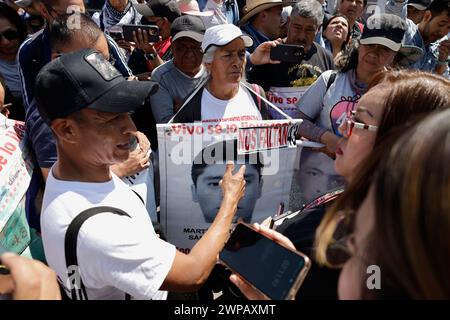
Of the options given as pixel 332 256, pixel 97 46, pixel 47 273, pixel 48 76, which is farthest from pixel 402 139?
pixel 97 46

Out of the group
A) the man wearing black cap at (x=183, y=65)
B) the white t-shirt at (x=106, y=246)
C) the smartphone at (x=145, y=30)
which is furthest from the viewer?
the smartphone at (x=145, y=30)

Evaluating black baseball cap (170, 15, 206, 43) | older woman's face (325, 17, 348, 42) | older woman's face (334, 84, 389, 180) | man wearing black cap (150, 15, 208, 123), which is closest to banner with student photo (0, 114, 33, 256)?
man wearing black cap (150, 15, 208, 123)

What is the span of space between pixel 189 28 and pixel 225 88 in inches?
31.3

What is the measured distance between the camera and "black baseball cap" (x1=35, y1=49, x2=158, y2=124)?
4.16 feet

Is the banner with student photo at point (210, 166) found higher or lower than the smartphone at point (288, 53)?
lower

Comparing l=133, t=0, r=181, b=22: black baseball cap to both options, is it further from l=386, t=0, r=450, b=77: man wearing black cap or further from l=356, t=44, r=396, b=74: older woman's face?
l=386, t=0, r=450, b=77: man wearing black cap

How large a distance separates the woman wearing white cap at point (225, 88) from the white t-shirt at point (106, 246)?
1098 millimetres

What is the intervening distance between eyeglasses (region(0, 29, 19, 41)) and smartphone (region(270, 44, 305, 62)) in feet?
6.31

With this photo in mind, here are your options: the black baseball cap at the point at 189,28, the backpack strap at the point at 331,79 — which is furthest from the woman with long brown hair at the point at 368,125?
the black baseball cap at the point at 189,28

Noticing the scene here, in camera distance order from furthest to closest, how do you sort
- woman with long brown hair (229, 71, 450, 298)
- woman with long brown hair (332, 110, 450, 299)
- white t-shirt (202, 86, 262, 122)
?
white t-shirt (202, 86, 262, 122), woman with long brown hair (229, 71, 450, 298), woman with long brown hair (332, 110, 450, 299)

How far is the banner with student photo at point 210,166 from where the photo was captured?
2.05 meters

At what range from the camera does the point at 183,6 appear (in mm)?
3641

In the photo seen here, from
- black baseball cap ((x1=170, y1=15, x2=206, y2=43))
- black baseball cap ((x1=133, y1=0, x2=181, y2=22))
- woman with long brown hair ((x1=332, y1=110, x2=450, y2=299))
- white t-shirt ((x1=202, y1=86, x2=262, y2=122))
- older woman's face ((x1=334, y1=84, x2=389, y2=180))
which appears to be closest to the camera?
woman with long brown hair ((x1=332, y1=110, x2=450, y2=299))

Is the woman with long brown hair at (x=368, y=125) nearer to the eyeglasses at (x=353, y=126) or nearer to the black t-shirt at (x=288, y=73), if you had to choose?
the eyeglasses at (x=353, y=126)
